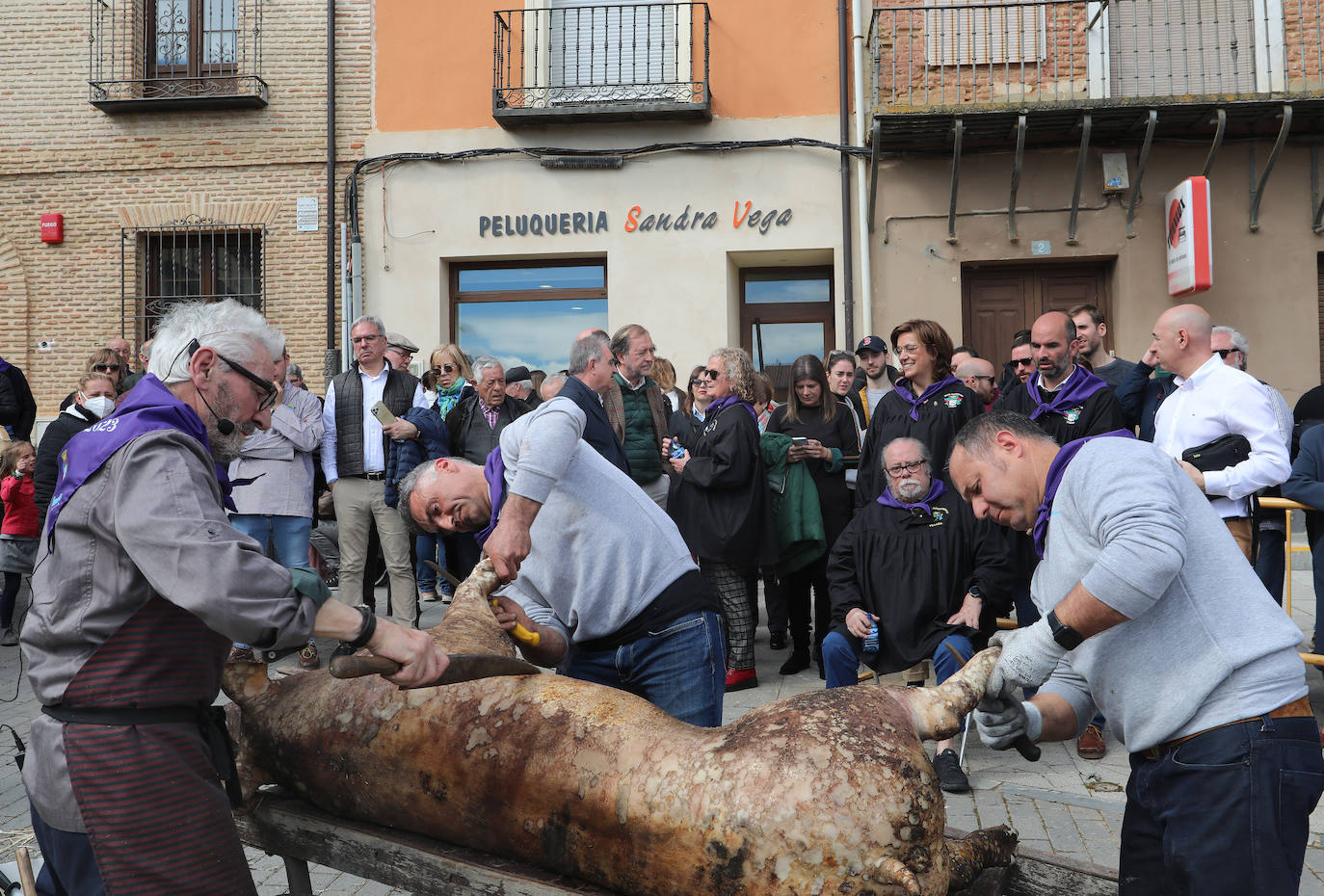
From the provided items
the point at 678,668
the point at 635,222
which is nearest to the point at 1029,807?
the point at 678,668

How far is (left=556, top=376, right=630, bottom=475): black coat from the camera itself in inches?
144

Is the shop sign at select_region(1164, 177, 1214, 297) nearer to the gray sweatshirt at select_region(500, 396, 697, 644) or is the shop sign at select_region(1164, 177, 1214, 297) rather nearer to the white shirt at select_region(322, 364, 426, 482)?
the white shirt at select_region(322, 364, 426, 482)

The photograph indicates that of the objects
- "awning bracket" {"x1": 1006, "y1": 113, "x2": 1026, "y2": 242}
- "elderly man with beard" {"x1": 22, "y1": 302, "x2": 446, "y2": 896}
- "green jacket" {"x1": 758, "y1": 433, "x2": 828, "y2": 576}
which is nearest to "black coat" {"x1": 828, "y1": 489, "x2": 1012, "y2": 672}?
"green jacket" {"x1": 758, "y1": 433, "x2": 828, "y2": 576}

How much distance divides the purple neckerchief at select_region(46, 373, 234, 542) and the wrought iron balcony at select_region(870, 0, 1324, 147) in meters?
10.7

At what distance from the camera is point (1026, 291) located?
1248 centimetres

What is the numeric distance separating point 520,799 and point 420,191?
11.5m

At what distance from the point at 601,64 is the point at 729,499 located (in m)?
8.52

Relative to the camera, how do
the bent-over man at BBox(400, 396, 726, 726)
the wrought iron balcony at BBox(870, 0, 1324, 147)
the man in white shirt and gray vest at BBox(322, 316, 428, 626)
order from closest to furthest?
A: the bent-over man at BBox(400, 396, 726, 726)
the man in white shirt and gray vest at BBox(322, 316, 428, 626)
the wrought iron balcony at BBox(870, 0, 1324, 147)

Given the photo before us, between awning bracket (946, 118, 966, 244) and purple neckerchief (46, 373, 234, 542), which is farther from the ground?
awning bracket (946, 118, 966, 244)

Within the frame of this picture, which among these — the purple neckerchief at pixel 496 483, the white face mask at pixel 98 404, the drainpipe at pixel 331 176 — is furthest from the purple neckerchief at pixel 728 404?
the drainpipe at pixel 331 176

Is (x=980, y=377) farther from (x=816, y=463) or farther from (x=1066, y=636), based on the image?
(x=1066, y=636)

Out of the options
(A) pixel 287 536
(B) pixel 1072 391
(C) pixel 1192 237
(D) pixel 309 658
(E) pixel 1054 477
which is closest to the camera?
(E) pixel 1054 477

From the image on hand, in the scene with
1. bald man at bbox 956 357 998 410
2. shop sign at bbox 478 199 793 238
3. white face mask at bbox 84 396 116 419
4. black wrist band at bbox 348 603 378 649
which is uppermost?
shop sign at bbox 478 199 793 238

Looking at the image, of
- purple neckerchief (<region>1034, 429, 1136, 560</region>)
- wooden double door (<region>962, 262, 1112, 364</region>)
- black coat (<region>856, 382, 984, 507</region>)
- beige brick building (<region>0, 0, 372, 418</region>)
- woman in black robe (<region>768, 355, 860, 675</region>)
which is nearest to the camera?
purple neckerchief (<region>1034, 429, 1136, 560</region>)
